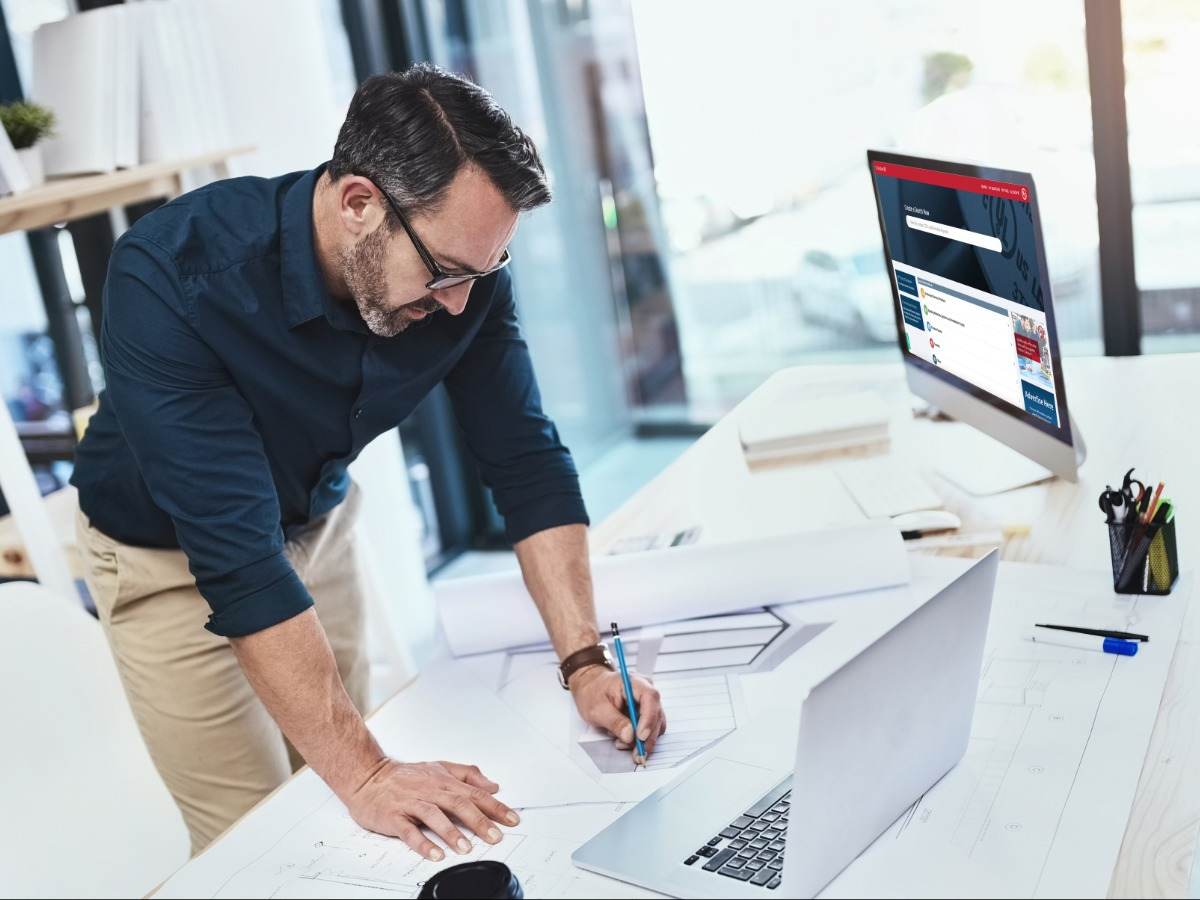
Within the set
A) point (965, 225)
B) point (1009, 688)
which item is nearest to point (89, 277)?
point (965, 225)

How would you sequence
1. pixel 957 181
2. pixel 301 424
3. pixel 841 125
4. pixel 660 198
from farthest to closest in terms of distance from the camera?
pixel 660 198
pixel 841 125
pixel 957 181
pixel 301 424

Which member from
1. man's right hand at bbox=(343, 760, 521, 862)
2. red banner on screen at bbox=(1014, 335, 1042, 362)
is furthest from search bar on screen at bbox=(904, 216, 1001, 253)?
man's right hand at bbox=(343, 760, 521, 862)

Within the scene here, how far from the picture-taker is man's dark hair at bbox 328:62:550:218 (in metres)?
1.34

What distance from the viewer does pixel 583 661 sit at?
4.90ft

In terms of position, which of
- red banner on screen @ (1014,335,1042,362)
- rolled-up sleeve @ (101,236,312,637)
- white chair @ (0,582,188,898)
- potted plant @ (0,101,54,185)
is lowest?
white chair @ (0,582,188,898)

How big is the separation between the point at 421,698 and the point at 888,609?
0.58 m

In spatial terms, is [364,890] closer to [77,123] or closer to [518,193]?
[518,193]

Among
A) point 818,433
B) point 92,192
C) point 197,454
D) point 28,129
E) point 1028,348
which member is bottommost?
point 818,433

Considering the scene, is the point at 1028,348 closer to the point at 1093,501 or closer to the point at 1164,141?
the point at 1093,501

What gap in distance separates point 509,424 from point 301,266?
0.37m

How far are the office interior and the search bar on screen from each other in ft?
0.64

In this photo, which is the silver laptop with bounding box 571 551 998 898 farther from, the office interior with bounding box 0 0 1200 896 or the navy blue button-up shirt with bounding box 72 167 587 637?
the office interior with bounding box 0 0 1200 896

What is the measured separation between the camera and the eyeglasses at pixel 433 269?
1375 mm

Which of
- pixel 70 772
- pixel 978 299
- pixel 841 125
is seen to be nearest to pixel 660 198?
pixel 841 125
